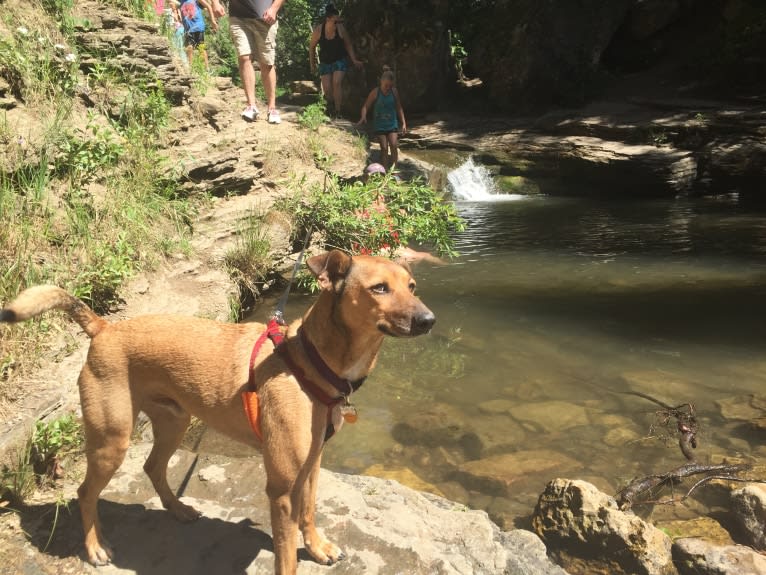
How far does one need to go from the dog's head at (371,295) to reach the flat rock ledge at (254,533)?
4.05ft

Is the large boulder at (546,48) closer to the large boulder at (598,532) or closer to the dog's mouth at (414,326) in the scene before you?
the large boulder at (598,532)

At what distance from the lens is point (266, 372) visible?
103 inches

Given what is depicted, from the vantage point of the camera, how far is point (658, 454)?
15.0ft

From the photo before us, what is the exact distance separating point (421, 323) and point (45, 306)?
5.89ft

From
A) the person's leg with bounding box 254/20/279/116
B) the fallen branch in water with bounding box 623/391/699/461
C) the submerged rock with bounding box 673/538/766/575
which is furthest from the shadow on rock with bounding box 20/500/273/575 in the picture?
the person's leg with bounding box 254/20/279/116

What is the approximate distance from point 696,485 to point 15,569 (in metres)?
4.20

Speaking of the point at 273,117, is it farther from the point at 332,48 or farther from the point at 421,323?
the point at 421,323

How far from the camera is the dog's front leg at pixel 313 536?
9.23 feet

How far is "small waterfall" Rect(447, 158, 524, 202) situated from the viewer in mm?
15297

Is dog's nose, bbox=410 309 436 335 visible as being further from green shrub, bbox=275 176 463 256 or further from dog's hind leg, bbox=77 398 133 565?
green shrub, bbox=275 176 463 256

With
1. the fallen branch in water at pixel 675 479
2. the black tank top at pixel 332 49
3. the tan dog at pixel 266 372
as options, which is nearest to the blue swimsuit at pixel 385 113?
the black tank top at pixel 332 49

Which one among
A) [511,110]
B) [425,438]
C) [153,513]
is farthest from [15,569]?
[511,110]

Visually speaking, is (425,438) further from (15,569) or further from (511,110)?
(511,110)

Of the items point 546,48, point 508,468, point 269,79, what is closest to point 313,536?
point 508,468
